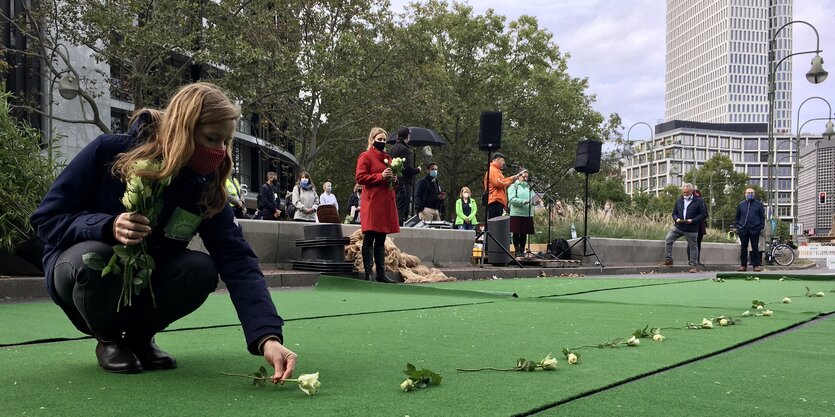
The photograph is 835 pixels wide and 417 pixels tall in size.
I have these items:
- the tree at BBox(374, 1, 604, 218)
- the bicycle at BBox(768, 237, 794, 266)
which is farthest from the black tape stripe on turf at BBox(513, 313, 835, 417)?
the tree at BBox(374, 1, 604, 218)

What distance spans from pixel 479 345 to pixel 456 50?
39.2m

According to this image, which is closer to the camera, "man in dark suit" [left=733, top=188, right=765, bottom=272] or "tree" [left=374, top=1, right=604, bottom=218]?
"man in dark suit" [left=733, top=188, right=765, bottom=272]

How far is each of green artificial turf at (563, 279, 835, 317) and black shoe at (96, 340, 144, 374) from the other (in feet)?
16.2

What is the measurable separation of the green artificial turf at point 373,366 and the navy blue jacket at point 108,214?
0.29 meters

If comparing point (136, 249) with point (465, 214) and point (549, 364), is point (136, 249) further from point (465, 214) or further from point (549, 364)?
point (465, 214)

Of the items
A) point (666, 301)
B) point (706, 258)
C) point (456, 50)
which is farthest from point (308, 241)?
point (456, 50)

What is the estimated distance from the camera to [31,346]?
13.9ft

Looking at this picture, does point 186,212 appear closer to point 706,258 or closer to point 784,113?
point 706,258

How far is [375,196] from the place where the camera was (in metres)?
10.0

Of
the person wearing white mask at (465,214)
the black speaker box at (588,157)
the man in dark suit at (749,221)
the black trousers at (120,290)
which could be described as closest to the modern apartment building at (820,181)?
the man in dark suit at (749,221)

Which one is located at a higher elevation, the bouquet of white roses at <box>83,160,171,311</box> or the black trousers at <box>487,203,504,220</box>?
the black trousers at <box>487,203,504,220</box>

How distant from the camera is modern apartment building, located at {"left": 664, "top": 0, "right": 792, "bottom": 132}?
162m

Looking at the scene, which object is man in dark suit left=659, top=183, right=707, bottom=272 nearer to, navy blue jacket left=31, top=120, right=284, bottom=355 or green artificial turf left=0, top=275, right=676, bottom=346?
green artificial turf left=0, top=275, right=676, bottom=346

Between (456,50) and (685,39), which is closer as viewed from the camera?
(456,50)
